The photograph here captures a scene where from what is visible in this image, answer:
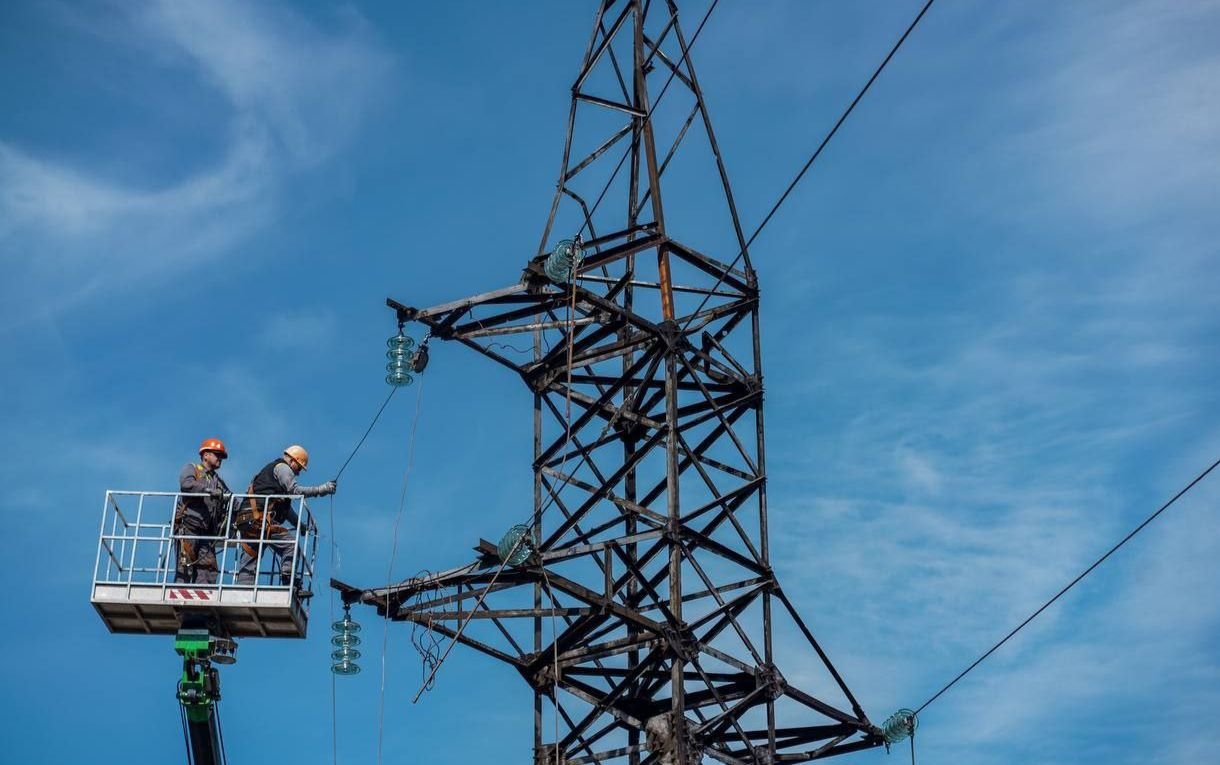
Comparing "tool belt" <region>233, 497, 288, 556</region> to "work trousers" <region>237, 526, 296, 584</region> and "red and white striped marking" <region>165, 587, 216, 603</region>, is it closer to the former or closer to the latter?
"work trousers" <region>237, 526, 296, 584</region>

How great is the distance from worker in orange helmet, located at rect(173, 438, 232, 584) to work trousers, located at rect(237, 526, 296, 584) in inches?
17.1

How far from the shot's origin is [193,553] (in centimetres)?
2942

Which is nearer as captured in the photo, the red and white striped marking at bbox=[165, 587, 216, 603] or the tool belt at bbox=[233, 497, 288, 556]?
the red and white striped marking at bbox=[165, 587, 216, 603]

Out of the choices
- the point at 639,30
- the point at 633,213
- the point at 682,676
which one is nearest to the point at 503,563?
the point at 682,676

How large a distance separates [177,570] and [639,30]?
44.0 ft

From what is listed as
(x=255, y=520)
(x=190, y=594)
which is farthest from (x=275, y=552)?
(x=190, y=594)

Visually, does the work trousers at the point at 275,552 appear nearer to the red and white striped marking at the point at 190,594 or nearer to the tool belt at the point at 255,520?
the tool belt at the point at 255,520

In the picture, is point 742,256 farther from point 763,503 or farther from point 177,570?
point 177,570

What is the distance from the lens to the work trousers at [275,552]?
96.3 ft

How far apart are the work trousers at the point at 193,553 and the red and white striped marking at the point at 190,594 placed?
313 mm

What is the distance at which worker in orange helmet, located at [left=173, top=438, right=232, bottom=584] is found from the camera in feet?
96.2

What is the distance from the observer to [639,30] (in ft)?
117

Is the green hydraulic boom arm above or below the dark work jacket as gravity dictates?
below

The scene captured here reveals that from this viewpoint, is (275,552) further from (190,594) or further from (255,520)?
(190,594)
